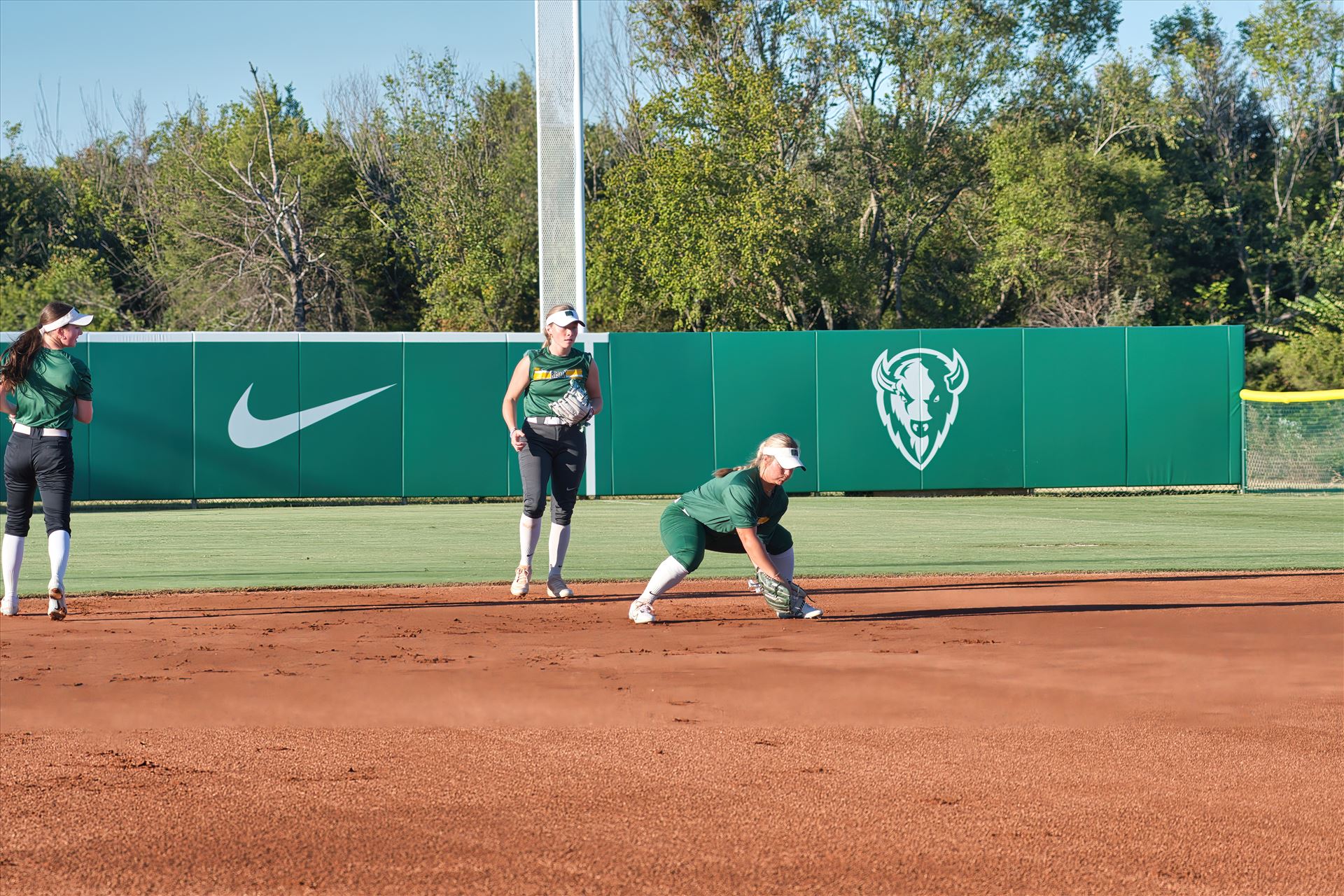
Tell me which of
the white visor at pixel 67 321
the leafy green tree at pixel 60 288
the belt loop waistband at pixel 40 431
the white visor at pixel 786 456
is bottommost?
the white visor at pixel 786 456

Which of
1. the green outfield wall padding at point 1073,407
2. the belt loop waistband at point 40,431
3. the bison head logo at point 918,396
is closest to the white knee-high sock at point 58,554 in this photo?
the belt loop waistband at point 40,431

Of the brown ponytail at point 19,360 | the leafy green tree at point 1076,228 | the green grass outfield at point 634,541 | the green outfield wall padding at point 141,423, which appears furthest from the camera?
the leafy green tree at point 1076,228

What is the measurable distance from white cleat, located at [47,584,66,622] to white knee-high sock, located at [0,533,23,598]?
0.34 metres

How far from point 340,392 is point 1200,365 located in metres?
13.4

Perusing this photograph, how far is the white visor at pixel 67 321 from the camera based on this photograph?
7.13m

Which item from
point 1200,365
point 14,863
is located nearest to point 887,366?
point 1200,365

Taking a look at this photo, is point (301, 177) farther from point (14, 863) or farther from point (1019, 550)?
point (14, 863)

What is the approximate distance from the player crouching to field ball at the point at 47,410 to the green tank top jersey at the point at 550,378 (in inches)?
102

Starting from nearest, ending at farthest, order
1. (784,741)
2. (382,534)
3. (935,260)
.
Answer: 1. (784,741)
2. (382,534)
3. (935,260)

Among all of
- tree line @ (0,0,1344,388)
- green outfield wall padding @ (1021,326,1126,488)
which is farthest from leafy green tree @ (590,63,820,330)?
green outfield wall padding @ (1021,326,1126,488)

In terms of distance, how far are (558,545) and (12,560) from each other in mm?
3209

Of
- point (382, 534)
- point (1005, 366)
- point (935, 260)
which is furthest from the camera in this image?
point (935, 260)

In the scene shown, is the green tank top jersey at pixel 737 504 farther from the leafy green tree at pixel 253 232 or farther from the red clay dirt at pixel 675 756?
the leafy green tree at pixel 253 232

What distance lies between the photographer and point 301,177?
38.8 meters
